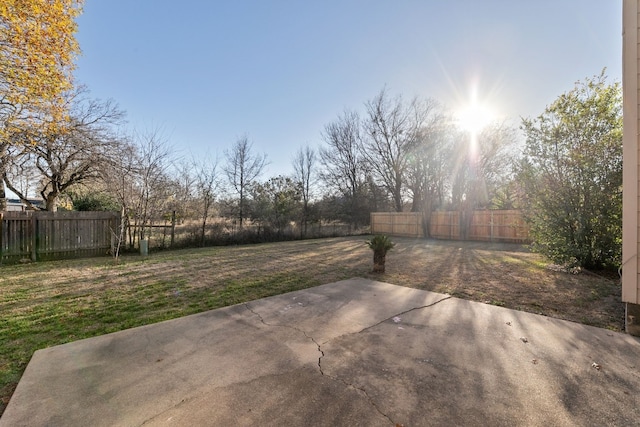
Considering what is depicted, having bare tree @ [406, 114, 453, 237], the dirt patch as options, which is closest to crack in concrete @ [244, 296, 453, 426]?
the dirt patch

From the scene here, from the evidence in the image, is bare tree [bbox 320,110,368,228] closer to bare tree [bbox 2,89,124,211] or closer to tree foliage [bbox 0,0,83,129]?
bare tree [bbox 2,89,124,211]

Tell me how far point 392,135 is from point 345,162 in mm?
4951

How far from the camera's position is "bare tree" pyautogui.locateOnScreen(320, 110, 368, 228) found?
23.2m

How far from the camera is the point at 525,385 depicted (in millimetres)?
1964

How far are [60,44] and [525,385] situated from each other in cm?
854

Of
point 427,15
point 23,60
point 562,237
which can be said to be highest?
point 427,15

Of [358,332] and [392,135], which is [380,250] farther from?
[392,135]

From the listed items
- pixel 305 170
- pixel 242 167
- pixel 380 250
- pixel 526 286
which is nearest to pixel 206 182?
pixel 242 167

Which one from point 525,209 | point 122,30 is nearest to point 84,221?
point 122,30

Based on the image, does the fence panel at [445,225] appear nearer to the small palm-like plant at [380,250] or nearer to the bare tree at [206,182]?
the small palm-like plant at [380,250]

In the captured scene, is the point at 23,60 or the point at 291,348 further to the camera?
the point at 23,60

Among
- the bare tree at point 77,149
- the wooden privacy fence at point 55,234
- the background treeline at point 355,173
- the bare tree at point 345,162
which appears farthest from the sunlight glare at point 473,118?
the wooden privacy fence at point 55,234

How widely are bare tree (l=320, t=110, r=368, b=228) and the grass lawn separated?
1611 centimetres

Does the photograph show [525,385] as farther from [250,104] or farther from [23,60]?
[250,104]
